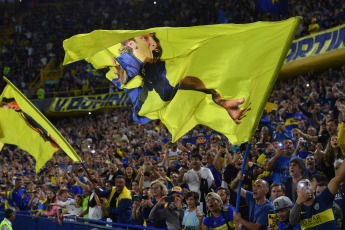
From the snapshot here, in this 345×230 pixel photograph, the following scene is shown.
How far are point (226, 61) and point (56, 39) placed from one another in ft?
98.9

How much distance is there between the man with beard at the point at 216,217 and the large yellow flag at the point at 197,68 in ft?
2.92

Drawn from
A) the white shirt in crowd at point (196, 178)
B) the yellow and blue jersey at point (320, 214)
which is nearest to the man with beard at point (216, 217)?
the yellow and blue jersey at point (320, 214)

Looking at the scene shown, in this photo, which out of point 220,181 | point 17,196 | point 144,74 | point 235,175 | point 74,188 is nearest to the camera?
point 144,74

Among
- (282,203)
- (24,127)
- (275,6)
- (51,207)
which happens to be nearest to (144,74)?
(282,203)

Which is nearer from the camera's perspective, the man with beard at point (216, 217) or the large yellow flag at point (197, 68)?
the large yellow flag at point (197, 68)

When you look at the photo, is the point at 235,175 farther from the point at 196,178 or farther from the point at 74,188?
the point at 74,188

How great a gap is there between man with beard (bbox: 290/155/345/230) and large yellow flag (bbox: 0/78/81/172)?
5.43 metres

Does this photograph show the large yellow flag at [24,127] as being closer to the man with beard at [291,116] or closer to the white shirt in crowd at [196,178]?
the white shirt in crowd at [196,178]

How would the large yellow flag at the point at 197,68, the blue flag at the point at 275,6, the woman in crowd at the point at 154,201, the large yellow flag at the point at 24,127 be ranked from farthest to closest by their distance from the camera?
the blue flag at the point at 275,6 → the large yellow flag at the point at 24,127 → the woman in crowd at the point at 154,201 → the large yellow flag at the point at 197,68

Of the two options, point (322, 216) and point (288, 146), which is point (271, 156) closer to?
point (288, 146)

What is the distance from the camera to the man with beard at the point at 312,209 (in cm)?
473

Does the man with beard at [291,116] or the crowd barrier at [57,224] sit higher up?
the man with beard at [291,116]

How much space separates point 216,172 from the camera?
27.8 ft

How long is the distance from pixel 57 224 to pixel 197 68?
20.8 feet
